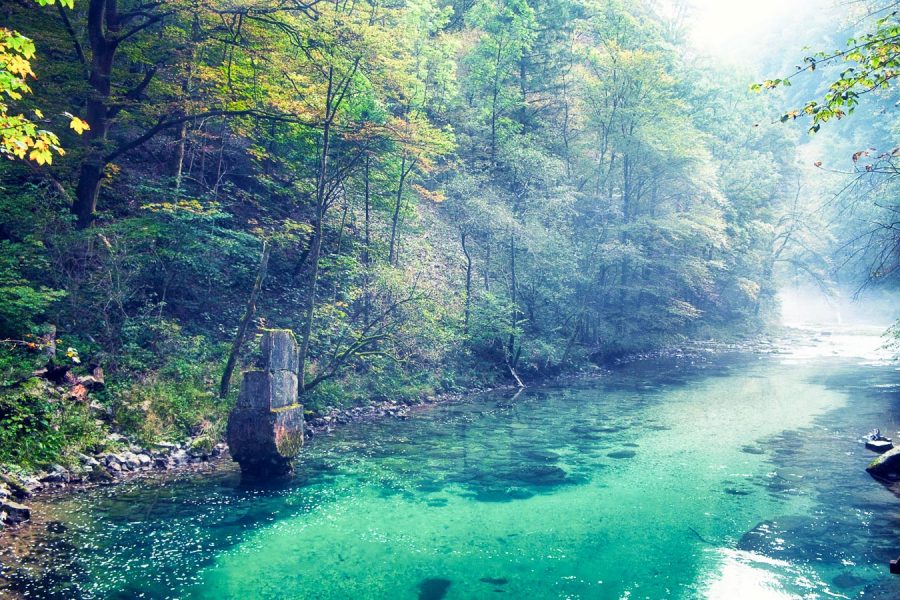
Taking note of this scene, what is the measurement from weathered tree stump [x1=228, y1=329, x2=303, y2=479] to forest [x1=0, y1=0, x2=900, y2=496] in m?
2.22

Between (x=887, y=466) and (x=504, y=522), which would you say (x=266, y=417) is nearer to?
(x=504, y=522)

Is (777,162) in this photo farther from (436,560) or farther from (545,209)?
(436,560)

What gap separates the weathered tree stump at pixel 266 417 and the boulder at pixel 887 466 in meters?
11.1

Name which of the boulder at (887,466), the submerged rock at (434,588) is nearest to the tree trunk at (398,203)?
the submerged rock at (434,588)

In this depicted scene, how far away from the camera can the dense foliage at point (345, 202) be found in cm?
1136

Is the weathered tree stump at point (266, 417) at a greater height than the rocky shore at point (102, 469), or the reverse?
the weathered tree stump at point (266, 417)

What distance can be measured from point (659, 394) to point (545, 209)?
8.61 metres

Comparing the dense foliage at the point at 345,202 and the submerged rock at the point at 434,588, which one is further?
the dense foliage at the point at 345,202

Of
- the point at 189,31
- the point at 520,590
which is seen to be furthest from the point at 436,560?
the point at 189,31

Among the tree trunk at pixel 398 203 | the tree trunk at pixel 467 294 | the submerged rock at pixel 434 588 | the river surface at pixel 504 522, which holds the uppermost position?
the tree trunk at pixel 398 203

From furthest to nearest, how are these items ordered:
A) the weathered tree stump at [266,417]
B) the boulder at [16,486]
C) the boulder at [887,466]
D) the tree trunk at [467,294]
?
the tree trunk at [467,294] → the boulder at [887,466] → the weathered tree stump at [266,417] → the boulder at [16,486]

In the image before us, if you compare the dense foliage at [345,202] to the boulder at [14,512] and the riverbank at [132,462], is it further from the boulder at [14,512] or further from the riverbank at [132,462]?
the boulder at [14,512]

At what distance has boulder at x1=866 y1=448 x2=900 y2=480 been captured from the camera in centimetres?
1010

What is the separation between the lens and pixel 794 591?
6301mm
